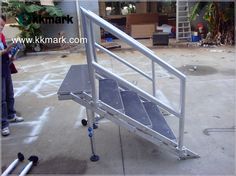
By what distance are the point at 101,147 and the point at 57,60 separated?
562cm

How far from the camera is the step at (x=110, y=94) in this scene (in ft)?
8.84

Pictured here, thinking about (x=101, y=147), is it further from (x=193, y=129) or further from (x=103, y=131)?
(x=193, y=129)

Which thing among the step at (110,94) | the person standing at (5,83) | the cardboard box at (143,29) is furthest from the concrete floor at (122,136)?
the cardboard box at (143,29)

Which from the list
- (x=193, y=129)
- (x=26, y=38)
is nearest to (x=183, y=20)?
(x=26, y=38)

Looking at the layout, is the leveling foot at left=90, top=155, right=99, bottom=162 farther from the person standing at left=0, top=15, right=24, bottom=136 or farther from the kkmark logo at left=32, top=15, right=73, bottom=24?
the kkmark logo at left=32, top=15, right=73, bottom=24

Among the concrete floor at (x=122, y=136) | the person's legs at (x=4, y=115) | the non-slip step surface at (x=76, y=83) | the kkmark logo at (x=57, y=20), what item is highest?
the kkmark logo at (x=57, y=20)

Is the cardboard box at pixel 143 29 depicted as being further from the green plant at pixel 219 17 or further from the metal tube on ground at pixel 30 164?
the metal tube on ground at pixel 30 164

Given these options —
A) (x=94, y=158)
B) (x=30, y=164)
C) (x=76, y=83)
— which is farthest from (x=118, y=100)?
(x=30, y=164)

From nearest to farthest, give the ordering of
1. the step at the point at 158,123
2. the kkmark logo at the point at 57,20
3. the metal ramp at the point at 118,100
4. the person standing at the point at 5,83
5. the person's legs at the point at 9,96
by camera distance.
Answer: the metal ramp at the point at 118,100, the step at the point at 158,123, the person standing at the point at 5,83, the person's legs at the point at 9,96, the kkmark logo at the point at 57,20

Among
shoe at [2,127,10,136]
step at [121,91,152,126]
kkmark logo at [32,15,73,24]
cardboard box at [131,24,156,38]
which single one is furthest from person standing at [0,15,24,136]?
cardboard box at [131,24,156,38]

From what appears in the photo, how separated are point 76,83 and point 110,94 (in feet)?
1.28

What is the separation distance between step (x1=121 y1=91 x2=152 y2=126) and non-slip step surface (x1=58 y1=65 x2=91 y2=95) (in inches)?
20.4

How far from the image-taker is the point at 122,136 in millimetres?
3344

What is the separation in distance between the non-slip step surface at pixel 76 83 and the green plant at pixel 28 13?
6378mm
